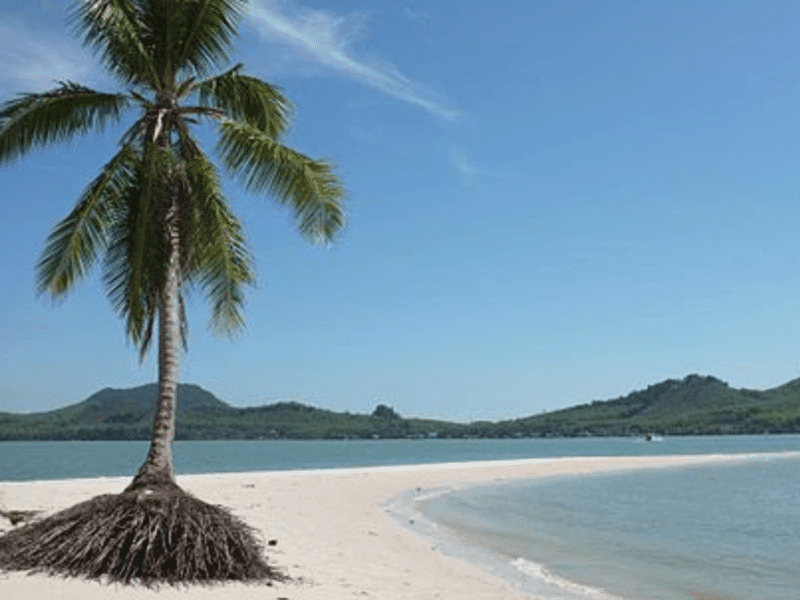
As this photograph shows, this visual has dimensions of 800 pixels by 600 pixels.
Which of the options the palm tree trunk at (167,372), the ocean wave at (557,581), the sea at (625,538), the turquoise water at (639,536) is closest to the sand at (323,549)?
the ocean wave at (557,581)

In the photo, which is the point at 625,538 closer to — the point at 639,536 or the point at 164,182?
the point at 639,536

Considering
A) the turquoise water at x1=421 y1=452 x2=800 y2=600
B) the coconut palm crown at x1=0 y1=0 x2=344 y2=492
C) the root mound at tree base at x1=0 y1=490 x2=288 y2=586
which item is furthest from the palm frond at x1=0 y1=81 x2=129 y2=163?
the turquoise water at x1=421 y1=452 x2=800 y2=600

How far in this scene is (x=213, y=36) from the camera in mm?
15031

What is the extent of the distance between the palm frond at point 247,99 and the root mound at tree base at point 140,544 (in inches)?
281

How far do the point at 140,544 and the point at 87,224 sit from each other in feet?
18.1

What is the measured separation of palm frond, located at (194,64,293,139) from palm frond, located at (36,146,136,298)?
204 cm

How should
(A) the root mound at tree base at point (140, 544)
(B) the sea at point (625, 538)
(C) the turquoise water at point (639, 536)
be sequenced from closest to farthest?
(A) the root mound at tree base at point (140, 544) → (B) the sea at point (625, 538) → (C) the turquoise water at point (639, 536)

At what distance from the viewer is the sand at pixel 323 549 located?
11070 millimetres

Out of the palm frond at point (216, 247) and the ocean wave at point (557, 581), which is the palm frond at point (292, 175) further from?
the ocean wave at point (557, 581)

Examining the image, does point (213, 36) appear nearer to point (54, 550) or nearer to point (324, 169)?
point (324, 169)

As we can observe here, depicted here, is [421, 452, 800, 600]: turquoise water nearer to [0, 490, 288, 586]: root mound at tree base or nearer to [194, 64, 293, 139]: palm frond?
[0, 490, 288, 586]: root mound at tree base

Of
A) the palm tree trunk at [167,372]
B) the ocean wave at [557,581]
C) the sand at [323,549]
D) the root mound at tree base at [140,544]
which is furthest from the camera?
the ocean wave at [557,581]

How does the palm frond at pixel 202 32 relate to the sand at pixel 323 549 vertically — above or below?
above

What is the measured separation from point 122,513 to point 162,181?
496 centimetres
